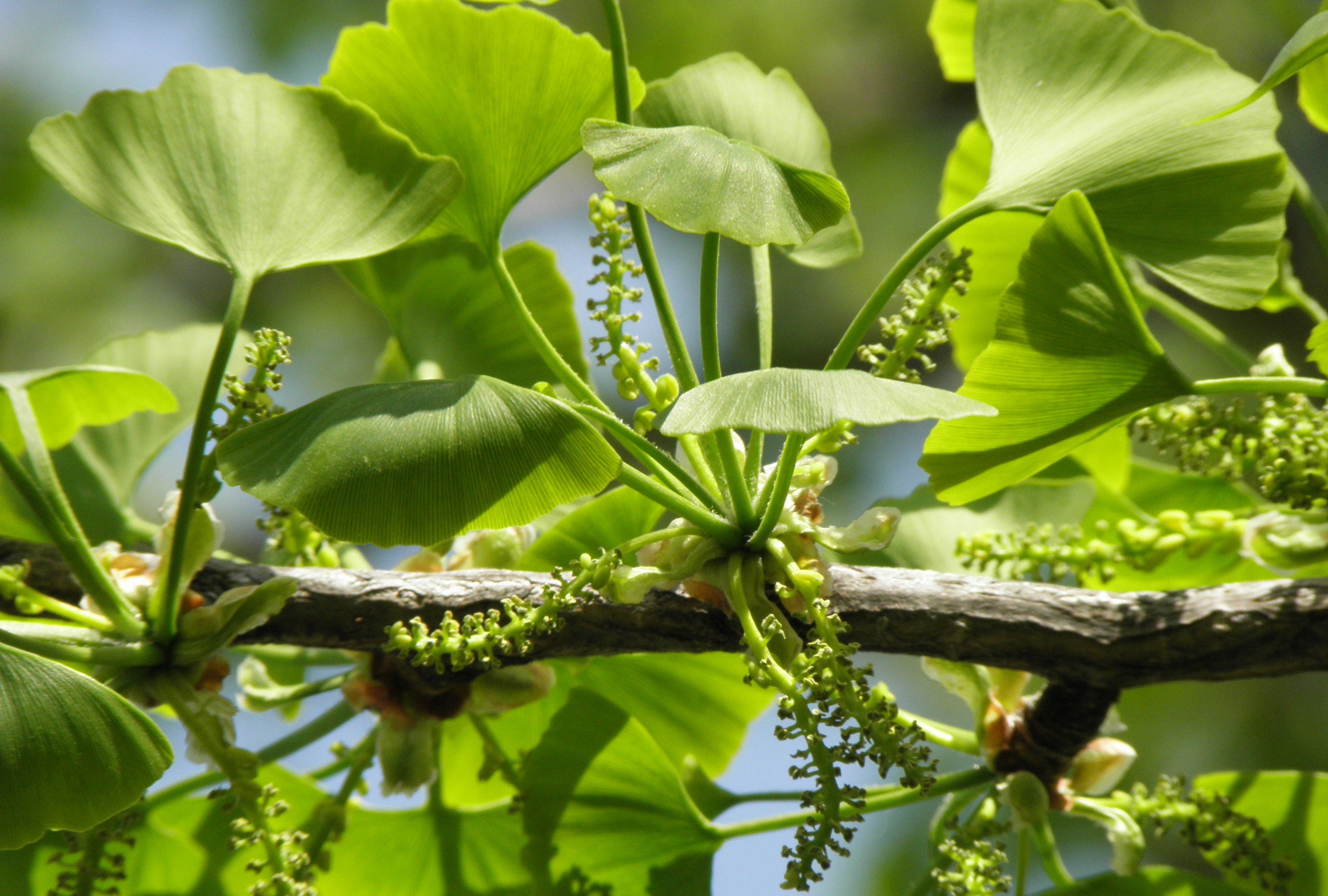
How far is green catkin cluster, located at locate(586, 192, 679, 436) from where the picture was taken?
0.59 m

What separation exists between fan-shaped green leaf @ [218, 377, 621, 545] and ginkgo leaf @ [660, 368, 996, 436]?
0.27 ft

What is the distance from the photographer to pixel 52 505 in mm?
575

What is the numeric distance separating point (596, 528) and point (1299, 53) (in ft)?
1.41

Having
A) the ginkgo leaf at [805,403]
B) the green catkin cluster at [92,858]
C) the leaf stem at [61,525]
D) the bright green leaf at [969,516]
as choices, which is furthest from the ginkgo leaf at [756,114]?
the green catkin cluster at [92,858]

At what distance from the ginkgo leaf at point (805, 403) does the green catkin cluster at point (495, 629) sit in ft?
0.42

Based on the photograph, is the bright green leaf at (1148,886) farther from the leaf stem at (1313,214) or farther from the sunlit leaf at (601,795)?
the leaf stem at (1313,214)

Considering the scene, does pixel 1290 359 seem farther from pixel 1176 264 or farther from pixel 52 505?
pixel 52 505

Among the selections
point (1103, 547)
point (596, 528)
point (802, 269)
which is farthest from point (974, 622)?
point (802, 269)

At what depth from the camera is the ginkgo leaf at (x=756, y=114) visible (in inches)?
28.6

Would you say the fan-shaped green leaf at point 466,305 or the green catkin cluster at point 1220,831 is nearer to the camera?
the green catkin cluster at point 1220,831

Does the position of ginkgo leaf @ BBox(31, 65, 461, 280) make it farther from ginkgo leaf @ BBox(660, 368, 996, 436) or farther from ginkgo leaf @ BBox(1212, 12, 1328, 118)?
ginkgo leaf @ BBox(1212, 12, 1328, 118)

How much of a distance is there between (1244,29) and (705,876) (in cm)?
203

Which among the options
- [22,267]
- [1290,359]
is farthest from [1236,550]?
[22,267]

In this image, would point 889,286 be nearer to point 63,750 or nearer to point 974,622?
point 974,622
